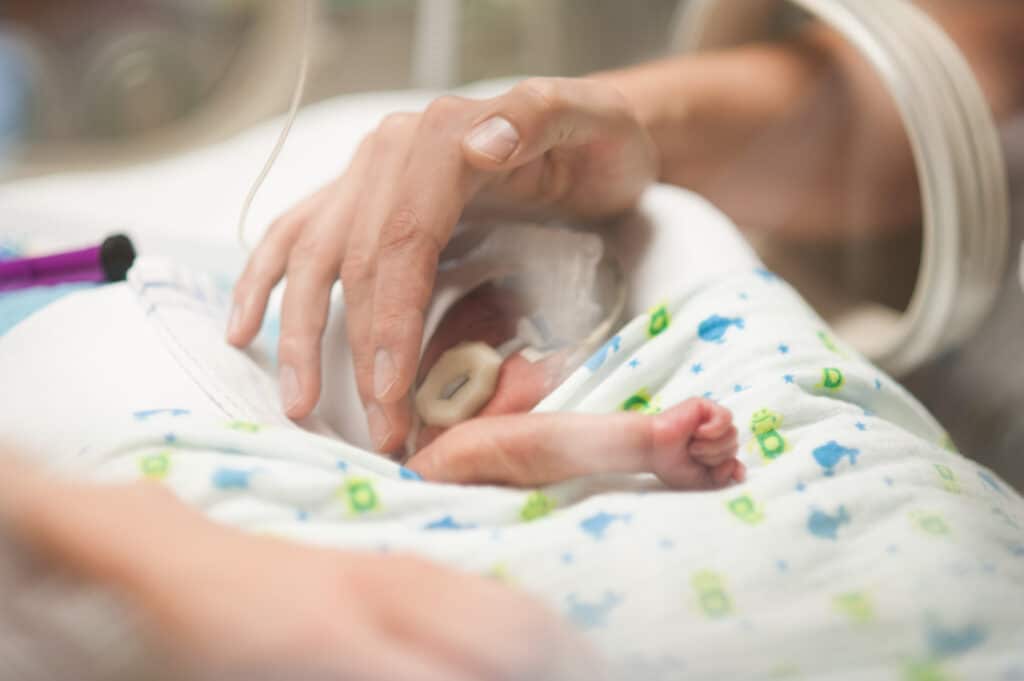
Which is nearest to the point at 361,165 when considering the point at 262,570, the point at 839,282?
the point at 262,570

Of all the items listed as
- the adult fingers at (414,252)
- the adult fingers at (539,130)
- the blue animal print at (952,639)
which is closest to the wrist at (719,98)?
the adult fingers at (539,130)

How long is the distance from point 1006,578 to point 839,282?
472 mm

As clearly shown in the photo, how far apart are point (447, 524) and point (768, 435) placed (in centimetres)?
18

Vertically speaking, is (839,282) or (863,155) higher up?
(863,155)

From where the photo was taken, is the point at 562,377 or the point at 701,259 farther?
the point at 701,259

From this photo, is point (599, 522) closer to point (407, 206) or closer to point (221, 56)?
point (407, 206)

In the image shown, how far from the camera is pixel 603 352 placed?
535 millimetres

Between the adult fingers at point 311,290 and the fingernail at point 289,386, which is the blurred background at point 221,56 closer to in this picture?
the adult fingers at point 311,290

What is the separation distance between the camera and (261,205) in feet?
2.31

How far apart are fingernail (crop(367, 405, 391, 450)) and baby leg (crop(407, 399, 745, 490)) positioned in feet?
0.19

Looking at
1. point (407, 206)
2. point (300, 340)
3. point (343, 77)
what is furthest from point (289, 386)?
point (343, 77)

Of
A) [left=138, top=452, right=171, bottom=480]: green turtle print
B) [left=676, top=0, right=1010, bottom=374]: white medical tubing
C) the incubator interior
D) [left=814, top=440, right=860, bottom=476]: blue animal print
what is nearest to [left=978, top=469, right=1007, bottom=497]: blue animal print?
the incubator interior

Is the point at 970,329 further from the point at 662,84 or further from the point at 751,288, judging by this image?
the point at 662,84

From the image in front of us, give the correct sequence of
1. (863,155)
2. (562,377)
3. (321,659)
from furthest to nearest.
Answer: (863,155)
(562,377)
(321,659)
